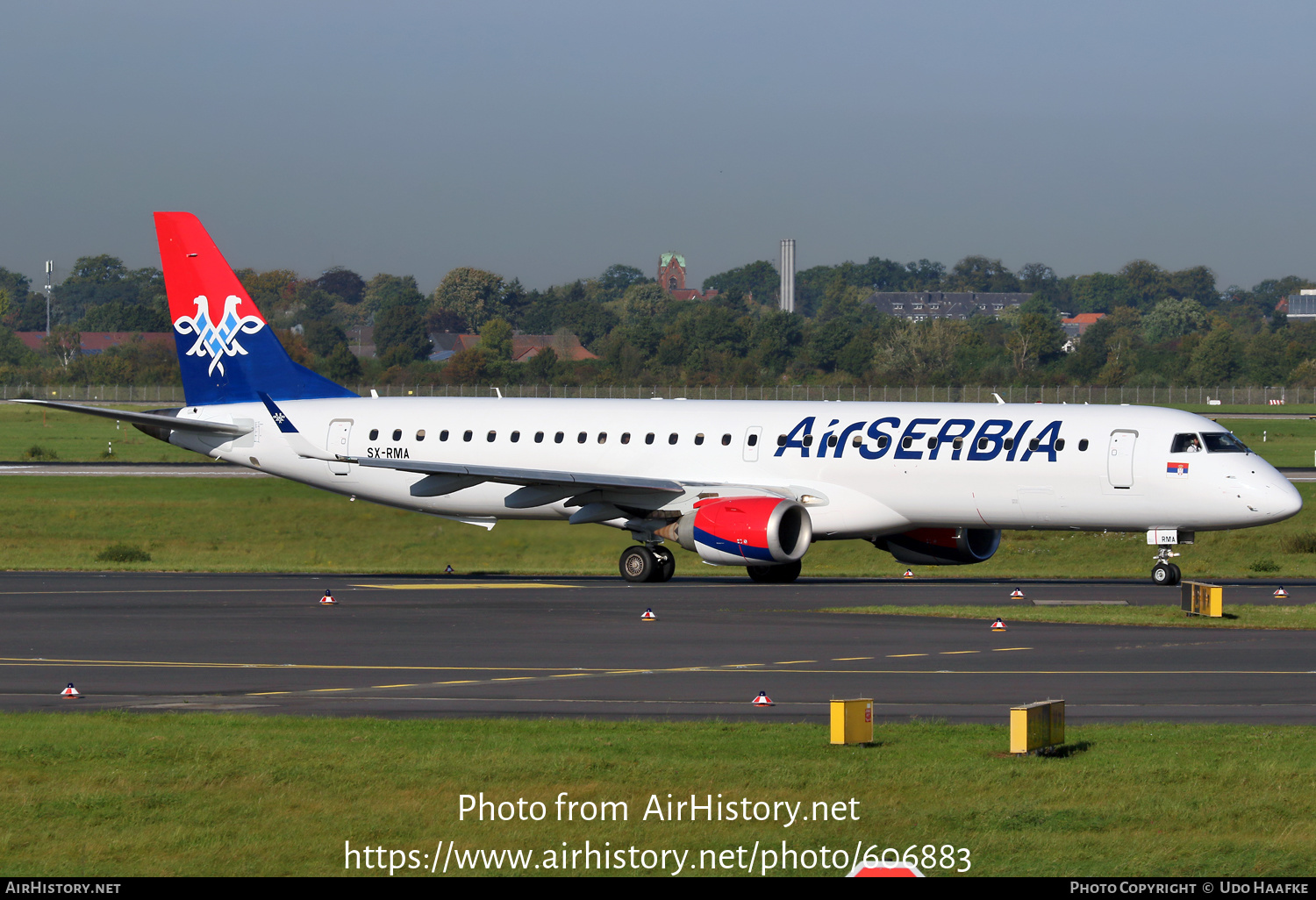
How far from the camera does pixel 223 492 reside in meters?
56.9

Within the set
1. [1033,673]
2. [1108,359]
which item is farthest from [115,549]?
[1108,359]

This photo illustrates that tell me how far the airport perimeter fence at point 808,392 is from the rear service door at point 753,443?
1558 inches

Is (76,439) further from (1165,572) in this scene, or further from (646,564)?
(1165,572)

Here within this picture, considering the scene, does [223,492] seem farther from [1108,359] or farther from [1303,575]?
[1108,359]

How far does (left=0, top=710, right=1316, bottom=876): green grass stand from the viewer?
481 inches

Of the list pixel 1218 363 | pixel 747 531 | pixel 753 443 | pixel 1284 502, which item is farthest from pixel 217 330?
pixel 1218 363

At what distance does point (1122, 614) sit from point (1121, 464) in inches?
264

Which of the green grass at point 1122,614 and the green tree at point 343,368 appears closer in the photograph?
the green grass at point 1122,614

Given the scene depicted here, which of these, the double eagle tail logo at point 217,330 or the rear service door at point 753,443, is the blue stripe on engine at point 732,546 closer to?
the rear service door at point 753,443

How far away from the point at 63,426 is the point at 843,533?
3420 inches

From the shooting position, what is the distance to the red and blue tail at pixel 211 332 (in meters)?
45.5

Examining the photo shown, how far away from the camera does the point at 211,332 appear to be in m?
45.6

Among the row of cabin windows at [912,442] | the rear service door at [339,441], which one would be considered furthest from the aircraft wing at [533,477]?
the rear service door at [339,441]

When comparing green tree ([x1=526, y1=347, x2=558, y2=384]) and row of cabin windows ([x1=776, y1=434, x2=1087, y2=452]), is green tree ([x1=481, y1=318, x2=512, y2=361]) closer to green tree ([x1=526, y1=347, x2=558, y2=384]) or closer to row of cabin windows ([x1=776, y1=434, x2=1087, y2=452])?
green tree ([x1=526, y1=347, x2=558, y2=384])
